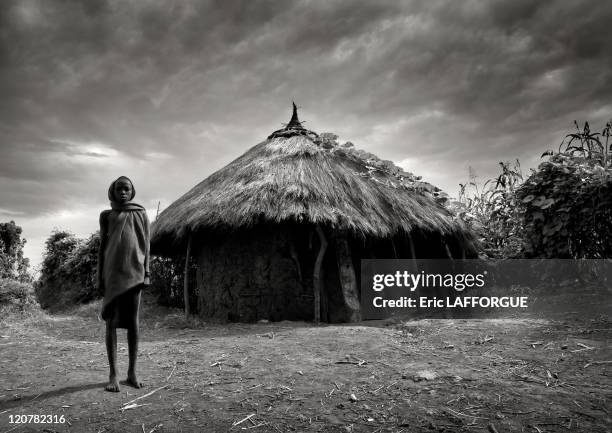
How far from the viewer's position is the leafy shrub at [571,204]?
6938mm

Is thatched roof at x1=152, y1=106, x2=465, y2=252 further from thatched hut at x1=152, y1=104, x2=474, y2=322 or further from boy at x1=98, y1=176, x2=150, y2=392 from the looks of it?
boy at x1=98, y1=176, x2=150, y2=392

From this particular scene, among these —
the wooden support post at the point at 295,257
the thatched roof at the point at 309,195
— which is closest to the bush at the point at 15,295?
the thatched roof at the point at 309,195

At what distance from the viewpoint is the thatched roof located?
6391 millimetres

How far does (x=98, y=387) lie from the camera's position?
312 centimetres

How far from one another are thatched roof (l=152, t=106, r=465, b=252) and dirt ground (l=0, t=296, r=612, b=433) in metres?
1.70

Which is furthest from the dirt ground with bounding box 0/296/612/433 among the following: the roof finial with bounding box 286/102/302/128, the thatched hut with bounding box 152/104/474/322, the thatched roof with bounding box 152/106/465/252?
the roof finial with bounding box 286/102/302/128

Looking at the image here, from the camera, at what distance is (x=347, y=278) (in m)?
6.78

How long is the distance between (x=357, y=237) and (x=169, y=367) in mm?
4044

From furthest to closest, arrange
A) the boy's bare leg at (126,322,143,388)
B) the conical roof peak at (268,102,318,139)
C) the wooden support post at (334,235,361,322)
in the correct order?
1. the conical roof peak at (268,102,318,139)
2. the wooden support post at (334,235,361,322)
3. the boy's bare leg at (126,322,143,388)

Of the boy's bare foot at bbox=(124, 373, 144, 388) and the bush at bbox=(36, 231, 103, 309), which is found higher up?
the bush at bbox=(36, 231, 103, 309)

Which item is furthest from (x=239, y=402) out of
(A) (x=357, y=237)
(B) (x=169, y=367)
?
(A) (x=357, y=237)

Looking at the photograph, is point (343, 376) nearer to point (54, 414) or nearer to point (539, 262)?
point (54, 414)

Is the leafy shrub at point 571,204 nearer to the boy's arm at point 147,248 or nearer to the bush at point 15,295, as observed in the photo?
the boy's arm at point 147,248

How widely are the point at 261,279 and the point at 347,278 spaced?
1.34 m
